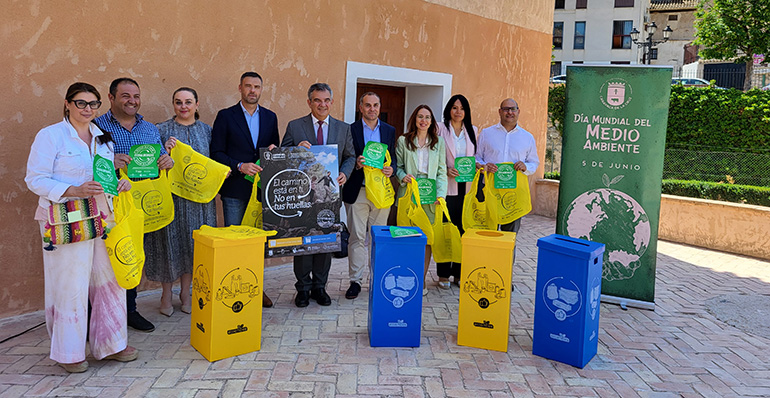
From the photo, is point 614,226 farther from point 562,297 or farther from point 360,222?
point 360,222

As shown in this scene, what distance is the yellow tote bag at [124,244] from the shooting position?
3727 mm

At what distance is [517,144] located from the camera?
584 centimetres

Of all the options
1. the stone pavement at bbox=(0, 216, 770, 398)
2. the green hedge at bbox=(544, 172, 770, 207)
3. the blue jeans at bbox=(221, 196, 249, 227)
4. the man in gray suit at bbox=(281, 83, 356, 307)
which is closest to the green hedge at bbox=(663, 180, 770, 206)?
the green hedge at bbox=(544, 172, 770, 207)

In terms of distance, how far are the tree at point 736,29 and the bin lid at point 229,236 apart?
2404 centimetres

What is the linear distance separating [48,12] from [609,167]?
5273 mm

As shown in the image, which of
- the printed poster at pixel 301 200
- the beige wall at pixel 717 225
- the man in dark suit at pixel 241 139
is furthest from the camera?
the beige wall at pixel 717 225

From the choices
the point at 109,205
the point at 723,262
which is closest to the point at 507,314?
the point at 109,205

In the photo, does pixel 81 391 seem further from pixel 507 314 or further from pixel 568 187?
pixel 568 187

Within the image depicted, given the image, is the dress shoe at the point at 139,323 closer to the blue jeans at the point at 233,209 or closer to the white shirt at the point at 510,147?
the blue jeans at the point at 233,209

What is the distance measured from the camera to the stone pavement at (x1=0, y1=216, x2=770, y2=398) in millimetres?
3664

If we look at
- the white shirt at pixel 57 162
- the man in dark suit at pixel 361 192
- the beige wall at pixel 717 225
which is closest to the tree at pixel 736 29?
the beige wall at pixel 717 225

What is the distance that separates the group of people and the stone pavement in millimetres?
241

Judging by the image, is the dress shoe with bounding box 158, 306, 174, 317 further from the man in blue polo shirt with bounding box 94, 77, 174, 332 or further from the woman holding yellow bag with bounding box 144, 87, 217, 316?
the man in blue polo shirt with bounding box 94, 77, 174, 332

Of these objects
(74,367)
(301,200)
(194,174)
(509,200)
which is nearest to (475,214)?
(509,200)
